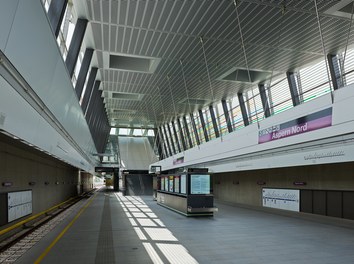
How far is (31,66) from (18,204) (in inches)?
257

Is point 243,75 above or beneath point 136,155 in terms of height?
above

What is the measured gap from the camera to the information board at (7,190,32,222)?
9.73 meters

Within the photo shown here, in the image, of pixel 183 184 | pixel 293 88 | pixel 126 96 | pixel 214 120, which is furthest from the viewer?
pixel 214 120

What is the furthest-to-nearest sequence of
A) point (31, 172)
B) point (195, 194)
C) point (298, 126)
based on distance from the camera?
1. point (195, 194)
2. point (31, 172)
3. point (298, 126)

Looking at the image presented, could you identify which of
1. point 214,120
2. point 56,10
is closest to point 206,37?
point 56,10

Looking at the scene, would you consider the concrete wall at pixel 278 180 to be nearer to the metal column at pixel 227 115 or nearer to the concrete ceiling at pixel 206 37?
the metal column at pixel 227 115

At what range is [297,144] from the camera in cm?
991

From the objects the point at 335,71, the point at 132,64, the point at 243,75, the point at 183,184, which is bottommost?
the point at 183,184

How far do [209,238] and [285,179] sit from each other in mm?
6963

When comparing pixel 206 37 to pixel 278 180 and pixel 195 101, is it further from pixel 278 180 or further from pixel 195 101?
pixel 195 101

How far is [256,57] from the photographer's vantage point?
14.5 metres

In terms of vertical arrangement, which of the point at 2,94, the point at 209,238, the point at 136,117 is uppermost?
the point at 136,117

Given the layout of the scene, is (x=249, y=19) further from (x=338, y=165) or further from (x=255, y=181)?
(x=255, y=181)

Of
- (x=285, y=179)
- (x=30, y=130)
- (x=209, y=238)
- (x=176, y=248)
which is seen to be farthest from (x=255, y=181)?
(x=30, y=130)
